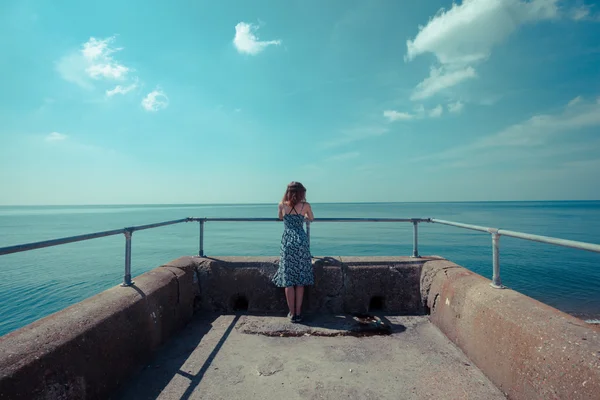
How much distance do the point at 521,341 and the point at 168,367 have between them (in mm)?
2897

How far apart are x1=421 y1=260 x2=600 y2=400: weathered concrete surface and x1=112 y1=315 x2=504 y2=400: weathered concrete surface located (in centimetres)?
19

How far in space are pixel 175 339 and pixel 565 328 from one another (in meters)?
3.50

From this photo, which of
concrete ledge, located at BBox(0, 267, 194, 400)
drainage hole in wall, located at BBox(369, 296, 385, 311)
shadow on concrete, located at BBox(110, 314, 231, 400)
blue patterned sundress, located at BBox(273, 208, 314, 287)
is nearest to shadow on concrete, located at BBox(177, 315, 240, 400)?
shadow on concrete, located at BBox(110, 314, 231, 400)

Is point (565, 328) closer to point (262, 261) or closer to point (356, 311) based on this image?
point (356, 311)

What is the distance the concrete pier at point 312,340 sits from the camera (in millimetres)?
1942

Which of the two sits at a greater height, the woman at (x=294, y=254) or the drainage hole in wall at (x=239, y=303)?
the woman at (x=294, y=254)

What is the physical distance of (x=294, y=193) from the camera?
4035mm

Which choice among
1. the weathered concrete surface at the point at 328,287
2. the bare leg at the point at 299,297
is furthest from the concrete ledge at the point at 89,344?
the bare leg at the point at 299,297

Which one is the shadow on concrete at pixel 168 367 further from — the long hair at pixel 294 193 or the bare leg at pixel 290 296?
the long hair at pixel 294 193

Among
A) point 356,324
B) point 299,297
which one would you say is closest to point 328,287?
point 299,297

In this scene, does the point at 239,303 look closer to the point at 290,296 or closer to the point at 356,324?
the point at 290,296

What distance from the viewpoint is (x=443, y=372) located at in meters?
2.70

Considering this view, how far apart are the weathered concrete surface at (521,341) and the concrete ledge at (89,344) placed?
2.99 m

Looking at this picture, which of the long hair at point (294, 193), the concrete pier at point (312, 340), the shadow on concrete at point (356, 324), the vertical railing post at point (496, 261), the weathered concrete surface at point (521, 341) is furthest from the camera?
the long hair at point (294, 193)
